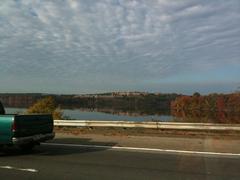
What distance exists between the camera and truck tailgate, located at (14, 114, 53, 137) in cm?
1268

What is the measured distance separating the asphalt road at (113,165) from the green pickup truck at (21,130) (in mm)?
476

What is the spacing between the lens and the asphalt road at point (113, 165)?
9734 millimetres

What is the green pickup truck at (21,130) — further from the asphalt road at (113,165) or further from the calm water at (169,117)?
the calm water at (169,117)

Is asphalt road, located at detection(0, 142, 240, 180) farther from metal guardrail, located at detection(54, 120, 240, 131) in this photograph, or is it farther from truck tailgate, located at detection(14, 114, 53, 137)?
metal guardrail, located at detection(54, 120, 240, 131)

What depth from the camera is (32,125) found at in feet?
43.8

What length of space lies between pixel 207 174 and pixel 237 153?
3.90 m

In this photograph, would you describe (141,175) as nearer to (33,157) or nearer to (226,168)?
(226,168)

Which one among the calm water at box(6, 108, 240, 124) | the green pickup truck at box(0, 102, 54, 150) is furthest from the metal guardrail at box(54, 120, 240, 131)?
the green pickup truck at box(0, 102, 54, 150)

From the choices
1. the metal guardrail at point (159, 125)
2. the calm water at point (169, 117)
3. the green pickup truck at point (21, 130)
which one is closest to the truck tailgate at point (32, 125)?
the green pickup truck at point (21, 130)

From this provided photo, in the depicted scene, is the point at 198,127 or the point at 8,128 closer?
the point at 8,128

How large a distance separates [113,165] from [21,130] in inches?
129

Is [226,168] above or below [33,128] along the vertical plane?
below

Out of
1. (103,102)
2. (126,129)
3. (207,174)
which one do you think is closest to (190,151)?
(207,174)

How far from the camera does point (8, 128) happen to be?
12.6 m
